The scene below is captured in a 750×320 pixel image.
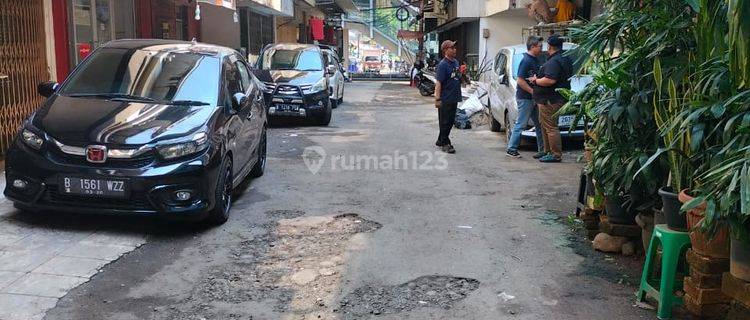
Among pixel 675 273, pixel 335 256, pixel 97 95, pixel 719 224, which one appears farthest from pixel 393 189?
pixel 719 224

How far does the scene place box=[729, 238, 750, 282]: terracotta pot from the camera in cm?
353

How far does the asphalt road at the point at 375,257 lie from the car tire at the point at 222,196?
0.33 feet

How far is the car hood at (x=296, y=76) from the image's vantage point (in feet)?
→ 44.1

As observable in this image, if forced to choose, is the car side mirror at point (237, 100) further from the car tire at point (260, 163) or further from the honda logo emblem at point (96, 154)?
the honda logo emblem at point (96, 154)

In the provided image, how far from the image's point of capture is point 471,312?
4.15 meters

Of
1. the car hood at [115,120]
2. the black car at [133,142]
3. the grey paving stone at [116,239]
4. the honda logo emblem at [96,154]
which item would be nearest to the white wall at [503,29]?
the black car at [133,142]

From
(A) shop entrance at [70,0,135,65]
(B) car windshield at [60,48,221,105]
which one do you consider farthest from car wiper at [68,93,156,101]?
(A) shop entrance at [70,0,135,65]

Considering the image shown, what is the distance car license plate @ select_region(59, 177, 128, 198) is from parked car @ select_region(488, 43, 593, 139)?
658cm

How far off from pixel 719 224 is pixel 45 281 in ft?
13.2

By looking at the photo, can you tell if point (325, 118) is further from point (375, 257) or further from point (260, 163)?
point (375, 257)

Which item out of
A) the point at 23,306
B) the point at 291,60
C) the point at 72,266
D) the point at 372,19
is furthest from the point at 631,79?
the point at 372,19

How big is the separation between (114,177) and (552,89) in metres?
6.00

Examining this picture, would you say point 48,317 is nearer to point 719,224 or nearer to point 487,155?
point 719,224

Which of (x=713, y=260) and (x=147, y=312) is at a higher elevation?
(x=713, y=260)
